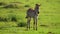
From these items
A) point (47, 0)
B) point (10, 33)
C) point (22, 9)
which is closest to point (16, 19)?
point (10, 33)

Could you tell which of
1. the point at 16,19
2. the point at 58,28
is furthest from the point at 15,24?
the point at 58,28

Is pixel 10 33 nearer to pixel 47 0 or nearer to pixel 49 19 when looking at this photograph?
pixel 49 19

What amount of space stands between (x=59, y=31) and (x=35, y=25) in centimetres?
142

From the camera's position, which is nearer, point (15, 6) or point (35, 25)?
point (35, 25)

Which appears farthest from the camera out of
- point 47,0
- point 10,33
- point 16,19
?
point 47,0

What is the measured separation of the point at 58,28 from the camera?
53.0 feet

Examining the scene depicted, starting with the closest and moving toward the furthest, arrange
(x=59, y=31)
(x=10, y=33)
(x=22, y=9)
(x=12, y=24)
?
1. (x=10, y=33)
2. (x=59, y=31)
3. (x=12, y=24)
4. (x=22, y=9)

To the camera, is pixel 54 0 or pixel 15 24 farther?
pixel 54 0

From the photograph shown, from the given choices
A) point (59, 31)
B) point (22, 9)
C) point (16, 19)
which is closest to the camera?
point (59, 31)

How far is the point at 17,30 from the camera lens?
14773mm

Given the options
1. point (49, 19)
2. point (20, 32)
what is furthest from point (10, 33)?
point (49, 19)

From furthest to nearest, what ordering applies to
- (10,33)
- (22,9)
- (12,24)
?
(22,9) < (12,24) < (10,33)

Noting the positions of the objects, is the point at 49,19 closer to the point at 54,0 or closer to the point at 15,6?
the point at 15,6

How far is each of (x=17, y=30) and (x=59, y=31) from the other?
2375mm
